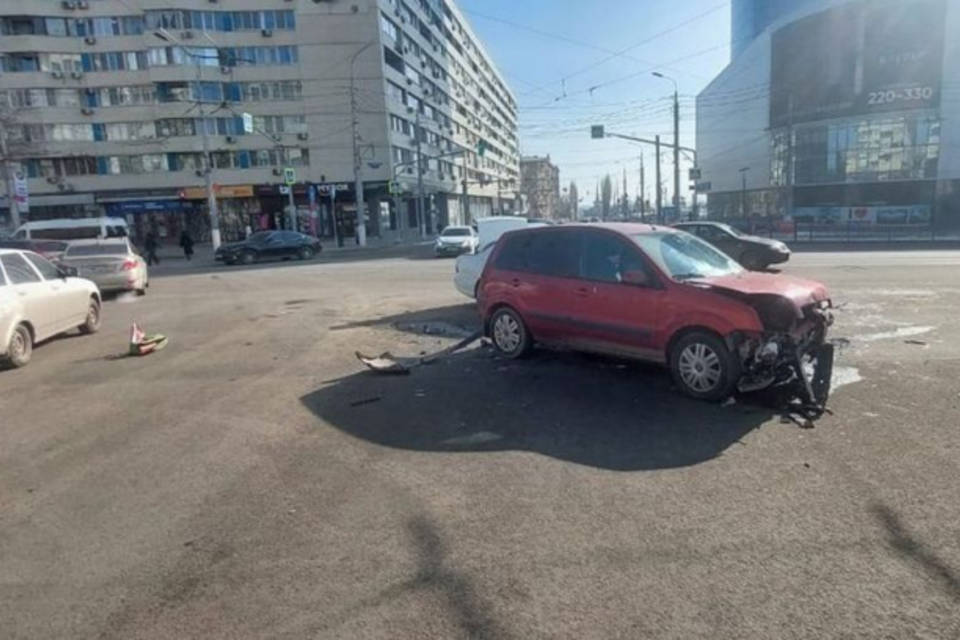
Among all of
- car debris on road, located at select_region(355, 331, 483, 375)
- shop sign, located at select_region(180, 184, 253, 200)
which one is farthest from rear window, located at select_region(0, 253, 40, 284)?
shop sign, located at select_region(180, 184, 253, 200)

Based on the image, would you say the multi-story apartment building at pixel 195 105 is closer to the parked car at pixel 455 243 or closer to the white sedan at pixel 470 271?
the parked car at pixel 455 243

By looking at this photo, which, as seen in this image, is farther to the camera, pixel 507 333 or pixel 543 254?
pixel 507 333

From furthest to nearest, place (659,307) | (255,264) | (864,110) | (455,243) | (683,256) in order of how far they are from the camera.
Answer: (864,110) → (255,264) → (455,243) → (683,256) → (659,307)

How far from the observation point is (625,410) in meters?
5.60

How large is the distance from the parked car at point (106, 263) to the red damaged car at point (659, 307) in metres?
12.7

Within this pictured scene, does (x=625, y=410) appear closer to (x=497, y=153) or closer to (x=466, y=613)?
(x=466, y=613)

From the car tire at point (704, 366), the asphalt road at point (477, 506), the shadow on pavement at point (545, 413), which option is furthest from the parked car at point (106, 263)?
the car tire at point (704, 366)

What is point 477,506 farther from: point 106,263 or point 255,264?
point 255,264

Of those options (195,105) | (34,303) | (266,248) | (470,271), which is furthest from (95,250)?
(195,105)

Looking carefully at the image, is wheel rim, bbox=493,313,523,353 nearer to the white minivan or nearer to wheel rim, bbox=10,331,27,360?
wheel rim, bbox=10,331,27,360

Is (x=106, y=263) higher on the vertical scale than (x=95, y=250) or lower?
lower

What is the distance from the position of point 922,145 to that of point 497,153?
7470 cm

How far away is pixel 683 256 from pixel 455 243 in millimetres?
21278

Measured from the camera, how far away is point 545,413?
221 inches
